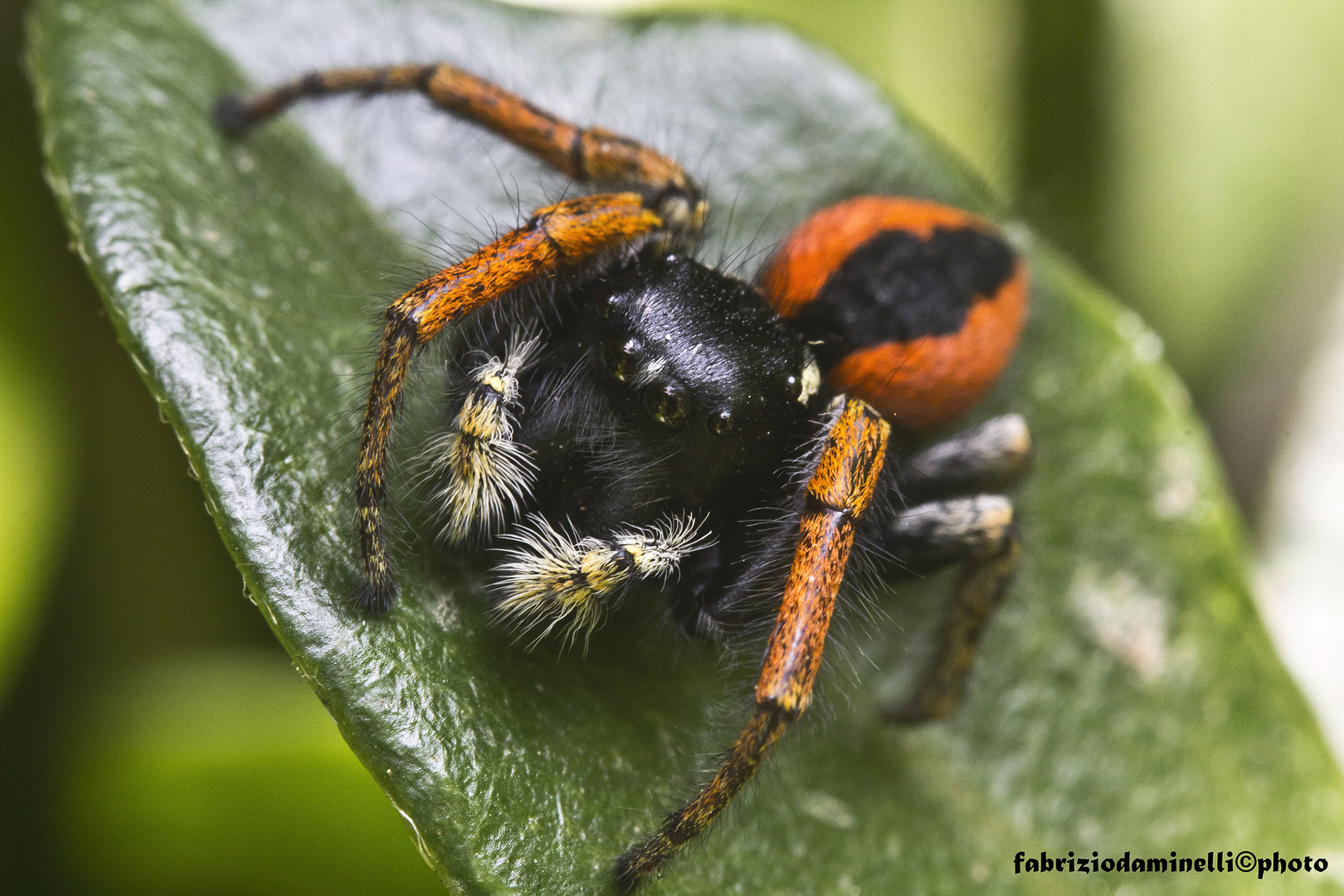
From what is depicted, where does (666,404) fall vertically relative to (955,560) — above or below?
above

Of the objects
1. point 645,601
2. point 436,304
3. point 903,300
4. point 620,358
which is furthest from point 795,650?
point 903,300

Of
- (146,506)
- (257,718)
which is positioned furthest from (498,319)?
(146,506)

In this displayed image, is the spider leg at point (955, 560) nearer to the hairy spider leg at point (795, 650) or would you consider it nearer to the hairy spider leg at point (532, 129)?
the hairy spider leg at point (795, 650)

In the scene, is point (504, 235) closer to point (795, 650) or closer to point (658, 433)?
point (658, 433)

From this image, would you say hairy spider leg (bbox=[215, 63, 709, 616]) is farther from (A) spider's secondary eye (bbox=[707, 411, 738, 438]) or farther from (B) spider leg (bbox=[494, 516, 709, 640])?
(A) spider's secondary eye (bbox=[707, 411, 738, 438])

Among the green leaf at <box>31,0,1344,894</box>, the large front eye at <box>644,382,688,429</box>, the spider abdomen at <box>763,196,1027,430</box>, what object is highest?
the spider abdomen at <box>763,196,1027,430</box>

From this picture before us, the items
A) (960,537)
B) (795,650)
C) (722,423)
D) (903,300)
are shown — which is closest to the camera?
(795,650)

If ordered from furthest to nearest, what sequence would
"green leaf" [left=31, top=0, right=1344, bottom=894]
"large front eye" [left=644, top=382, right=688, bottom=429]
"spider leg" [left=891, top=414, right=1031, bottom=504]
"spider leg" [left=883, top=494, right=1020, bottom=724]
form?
→ 1. "spider leg" [left=891, top=414, right=1031, bottom=504]
2. "spider leg" [left=883, top=494, right=1020, bottom=724]
3. "large front eye" [left=644, top=382, right=688, bottom=429]
4. "green leaf" [left=31, top=0, right=1344, bottom=894]

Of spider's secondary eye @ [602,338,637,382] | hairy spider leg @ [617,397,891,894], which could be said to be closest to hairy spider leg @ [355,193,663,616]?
spider's secondary eye @ [602,338,637,382]
